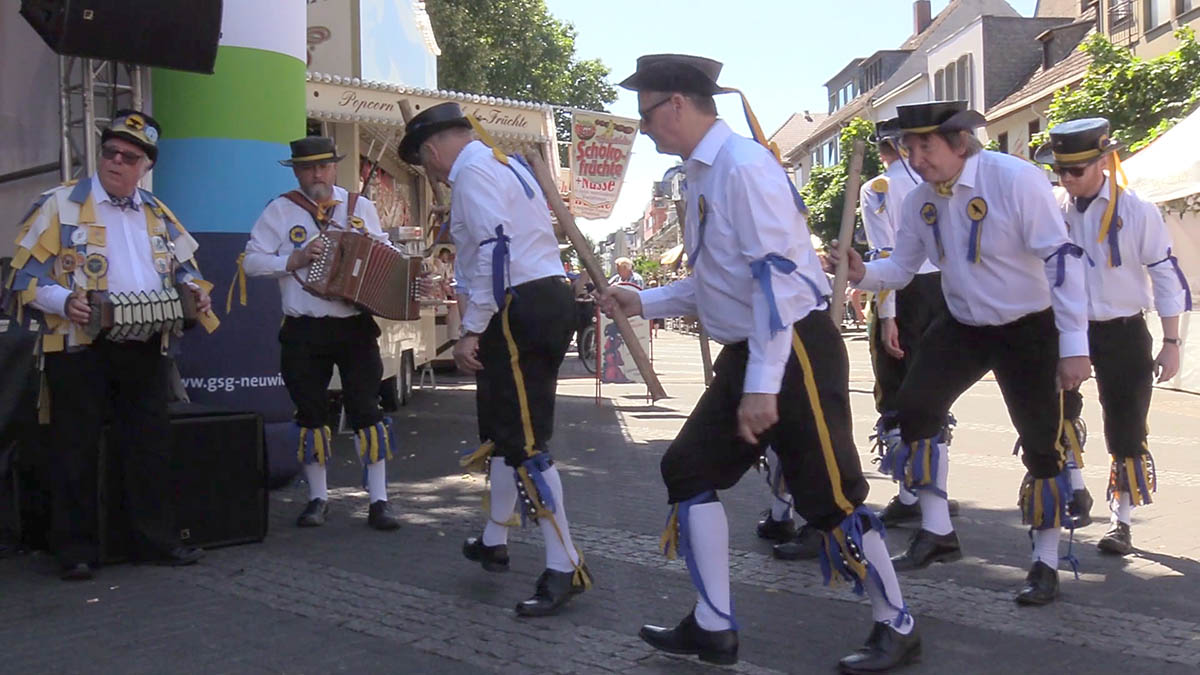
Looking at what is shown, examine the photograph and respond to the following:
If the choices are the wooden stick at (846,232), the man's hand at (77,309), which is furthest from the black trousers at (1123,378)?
the man's hand at (77,309)

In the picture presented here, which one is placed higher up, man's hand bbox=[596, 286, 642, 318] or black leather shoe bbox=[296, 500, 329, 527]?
man's hand bbox=[596, 286, 642, 318]

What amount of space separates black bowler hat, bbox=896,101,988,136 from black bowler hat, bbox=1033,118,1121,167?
0.94 metres

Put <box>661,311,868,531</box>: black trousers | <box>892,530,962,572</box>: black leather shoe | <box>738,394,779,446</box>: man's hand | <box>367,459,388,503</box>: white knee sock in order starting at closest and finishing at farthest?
<box>738,394,779,446</box>: man's hand < <box>661,311,868,531</box>: black trousers < <box>892,530,962,572</box>: black leather shoe < <box>367,459,388,503</box>: white knee sock

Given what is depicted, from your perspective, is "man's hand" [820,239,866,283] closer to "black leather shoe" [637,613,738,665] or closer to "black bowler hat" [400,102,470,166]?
"black leather shoe" [637,613,738,665]

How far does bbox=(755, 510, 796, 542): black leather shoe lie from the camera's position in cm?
602

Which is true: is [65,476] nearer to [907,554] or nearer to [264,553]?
[264,553]

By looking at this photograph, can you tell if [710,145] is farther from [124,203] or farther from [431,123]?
[124,203]

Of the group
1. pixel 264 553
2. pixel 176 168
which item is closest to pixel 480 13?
pixel 176 168

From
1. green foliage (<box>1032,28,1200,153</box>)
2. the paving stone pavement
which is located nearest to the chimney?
green foliage (<box>1032,28,1200,153</box>)

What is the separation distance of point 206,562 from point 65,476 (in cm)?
76

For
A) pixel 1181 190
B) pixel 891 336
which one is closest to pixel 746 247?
pixel 891 336

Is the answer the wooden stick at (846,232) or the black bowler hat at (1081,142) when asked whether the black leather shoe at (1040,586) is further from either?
the black bowler hat at (1081,142)

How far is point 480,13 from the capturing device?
36594 millimetres

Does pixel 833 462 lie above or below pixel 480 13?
below
